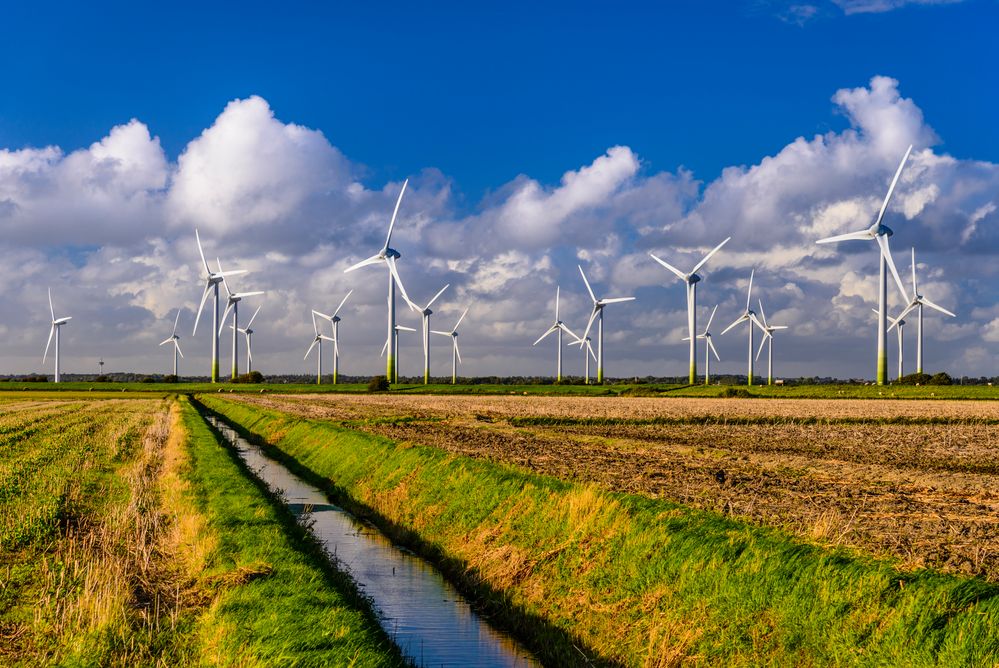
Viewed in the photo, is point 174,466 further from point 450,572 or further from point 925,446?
point 925,446

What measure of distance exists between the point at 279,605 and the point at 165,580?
2.81m

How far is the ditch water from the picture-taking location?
1452 cm

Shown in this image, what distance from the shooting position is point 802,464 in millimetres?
30297

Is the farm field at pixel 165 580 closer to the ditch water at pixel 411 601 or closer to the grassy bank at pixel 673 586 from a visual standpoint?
the ditch water at pixel 411 601

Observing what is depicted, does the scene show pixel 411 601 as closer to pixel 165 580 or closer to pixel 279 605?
pixel 279 605

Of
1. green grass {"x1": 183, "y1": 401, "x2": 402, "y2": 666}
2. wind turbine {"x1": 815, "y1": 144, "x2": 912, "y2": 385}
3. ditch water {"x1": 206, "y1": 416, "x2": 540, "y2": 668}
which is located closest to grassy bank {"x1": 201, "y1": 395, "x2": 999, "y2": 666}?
ditch water {"x1": 206, "y1": 416, "x2": 540, "y2": 668}

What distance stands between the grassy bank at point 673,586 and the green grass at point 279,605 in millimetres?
3379

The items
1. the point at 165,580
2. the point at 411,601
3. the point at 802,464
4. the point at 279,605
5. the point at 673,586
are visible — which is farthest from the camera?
the point at 802,464

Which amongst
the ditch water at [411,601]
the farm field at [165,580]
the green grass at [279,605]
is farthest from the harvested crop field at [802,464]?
the farm field at [165,580]

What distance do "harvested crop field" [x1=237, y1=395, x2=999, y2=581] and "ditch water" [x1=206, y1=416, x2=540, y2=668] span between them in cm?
519

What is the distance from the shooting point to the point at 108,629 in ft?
39.4

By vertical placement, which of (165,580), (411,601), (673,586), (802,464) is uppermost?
(802,464)

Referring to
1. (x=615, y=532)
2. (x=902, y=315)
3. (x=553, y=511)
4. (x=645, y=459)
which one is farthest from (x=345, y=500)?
(x=902, y=315)

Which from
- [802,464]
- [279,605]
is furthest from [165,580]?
[802,464]
